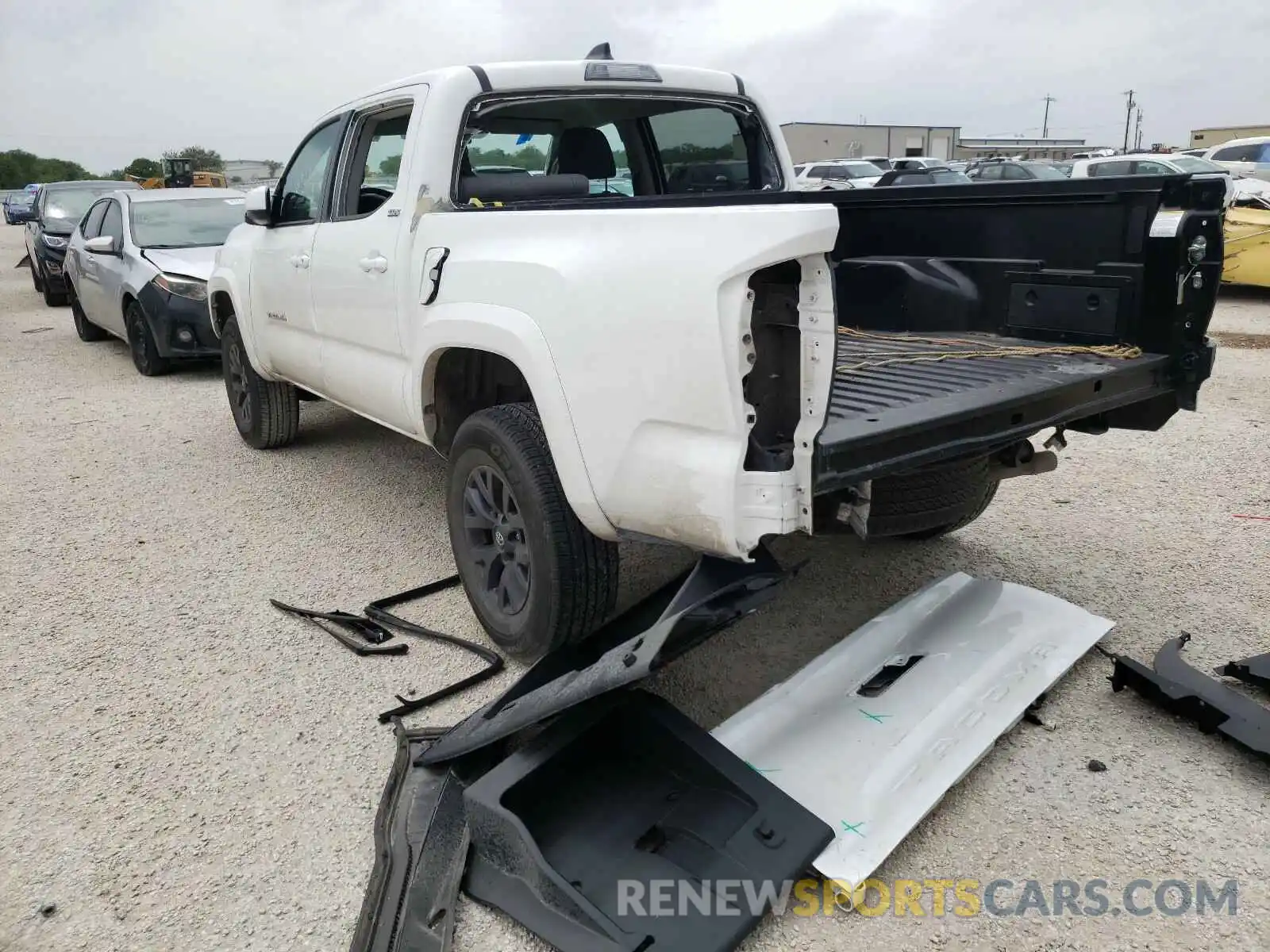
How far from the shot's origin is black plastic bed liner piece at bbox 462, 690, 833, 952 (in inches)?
83.7

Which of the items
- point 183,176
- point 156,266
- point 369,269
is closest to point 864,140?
point 183,176

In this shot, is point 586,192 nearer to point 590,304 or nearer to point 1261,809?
point 590,304

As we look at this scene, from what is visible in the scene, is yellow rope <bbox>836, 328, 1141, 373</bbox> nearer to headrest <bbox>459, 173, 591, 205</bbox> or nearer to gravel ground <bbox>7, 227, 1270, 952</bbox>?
gravel ground <bbox>7, 227, 1270, 952</bbox>

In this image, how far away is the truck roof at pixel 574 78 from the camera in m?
3.69

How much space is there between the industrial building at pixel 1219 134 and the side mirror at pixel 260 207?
114 ft

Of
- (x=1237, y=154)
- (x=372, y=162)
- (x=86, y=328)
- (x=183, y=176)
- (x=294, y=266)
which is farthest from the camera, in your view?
(x=183, y=176)

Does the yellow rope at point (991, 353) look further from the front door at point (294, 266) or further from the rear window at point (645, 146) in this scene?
the front door at point (294, 266)

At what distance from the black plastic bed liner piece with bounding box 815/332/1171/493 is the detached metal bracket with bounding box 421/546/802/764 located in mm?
325

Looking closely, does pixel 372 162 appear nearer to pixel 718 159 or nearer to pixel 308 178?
pixel 308 178

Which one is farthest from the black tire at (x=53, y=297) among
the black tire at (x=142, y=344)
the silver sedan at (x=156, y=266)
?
the black tire at (x=142, y=344)

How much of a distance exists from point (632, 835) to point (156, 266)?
323 inches

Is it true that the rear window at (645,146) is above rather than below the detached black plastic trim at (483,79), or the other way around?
below

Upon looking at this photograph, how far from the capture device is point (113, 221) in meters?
9.83

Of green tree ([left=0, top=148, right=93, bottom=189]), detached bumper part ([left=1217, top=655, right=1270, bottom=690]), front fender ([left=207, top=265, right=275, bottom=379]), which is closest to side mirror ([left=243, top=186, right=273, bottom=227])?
front fender ([left=207, top=265, right=275, bottom=379])
